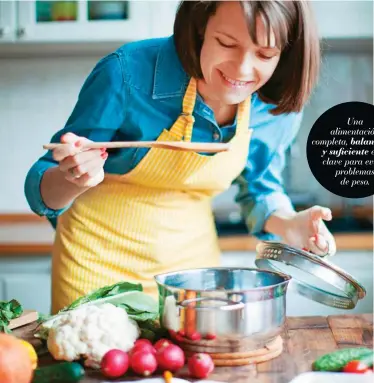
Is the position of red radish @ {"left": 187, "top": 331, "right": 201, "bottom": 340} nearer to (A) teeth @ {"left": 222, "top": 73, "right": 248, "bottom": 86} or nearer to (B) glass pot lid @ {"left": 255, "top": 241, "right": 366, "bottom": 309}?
(B) glass pot lid @ {"left": 255, "top": 241, "right": 366, "bottom": 309}

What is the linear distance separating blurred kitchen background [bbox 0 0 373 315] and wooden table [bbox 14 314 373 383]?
219mm

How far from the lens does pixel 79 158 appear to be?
901 mm

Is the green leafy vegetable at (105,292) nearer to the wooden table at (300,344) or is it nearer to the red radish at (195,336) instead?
the wooden table at (300,344)

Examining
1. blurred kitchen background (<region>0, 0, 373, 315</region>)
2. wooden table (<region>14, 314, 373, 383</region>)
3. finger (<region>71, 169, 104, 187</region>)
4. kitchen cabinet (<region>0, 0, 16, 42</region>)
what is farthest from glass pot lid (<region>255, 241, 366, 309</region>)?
kitchen cabinet (<region>0, 0, 16, 42</region>)

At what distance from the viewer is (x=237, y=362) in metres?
0.84

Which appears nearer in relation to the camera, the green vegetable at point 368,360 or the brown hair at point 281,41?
the green vegetable at point 368,360

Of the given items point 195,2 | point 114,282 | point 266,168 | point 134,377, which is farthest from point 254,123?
point 134,377

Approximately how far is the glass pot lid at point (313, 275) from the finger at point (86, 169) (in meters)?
0.26

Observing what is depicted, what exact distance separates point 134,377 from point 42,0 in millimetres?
641

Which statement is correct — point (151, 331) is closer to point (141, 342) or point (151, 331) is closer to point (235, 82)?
point (141, 342)

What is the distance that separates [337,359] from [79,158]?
410 millimetres

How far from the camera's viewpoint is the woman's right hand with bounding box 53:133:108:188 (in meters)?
0.88

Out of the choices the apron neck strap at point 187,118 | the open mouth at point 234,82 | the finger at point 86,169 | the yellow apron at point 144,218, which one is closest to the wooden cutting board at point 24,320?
the yellow apron at point 144,218

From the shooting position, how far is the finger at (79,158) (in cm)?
90
